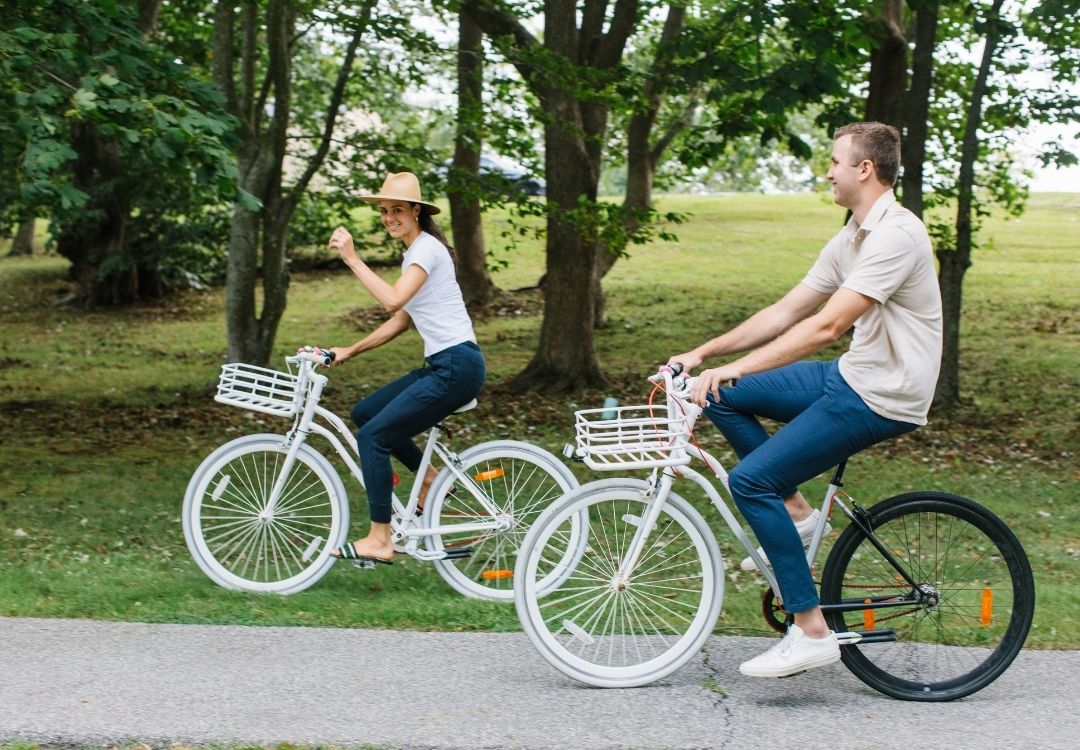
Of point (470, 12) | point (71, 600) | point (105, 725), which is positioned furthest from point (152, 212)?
point (105, 725)

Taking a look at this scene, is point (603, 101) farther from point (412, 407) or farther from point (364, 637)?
point (364, 637)

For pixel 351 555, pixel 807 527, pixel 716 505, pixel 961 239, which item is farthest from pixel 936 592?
pixel 961 239

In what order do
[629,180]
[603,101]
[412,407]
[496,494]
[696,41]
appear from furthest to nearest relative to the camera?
[629,180], [696,41], [603,101], [496,494], [412,407]

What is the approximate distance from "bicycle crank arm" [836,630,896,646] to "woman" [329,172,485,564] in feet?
7.16

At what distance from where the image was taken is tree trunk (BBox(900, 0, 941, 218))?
514 inches

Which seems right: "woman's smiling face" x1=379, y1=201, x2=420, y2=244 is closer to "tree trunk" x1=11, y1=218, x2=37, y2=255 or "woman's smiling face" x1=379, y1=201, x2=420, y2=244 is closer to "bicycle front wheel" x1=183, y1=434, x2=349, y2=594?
"bicycle front wheel" x1=183, y1=434, x2=349, y2=594

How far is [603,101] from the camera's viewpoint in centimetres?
1169

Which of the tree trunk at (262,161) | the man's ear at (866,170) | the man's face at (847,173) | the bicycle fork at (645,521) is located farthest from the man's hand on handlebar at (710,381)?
the tree trunk at (262,161)

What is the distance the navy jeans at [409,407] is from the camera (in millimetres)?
6164

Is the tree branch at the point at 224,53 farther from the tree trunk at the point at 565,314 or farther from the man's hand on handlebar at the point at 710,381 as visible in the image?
the man's hand on handlebar at the point at 710,381

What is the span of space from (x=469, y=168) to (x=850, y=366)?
13.2 m

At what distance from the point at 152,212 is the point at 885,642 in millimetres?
19022

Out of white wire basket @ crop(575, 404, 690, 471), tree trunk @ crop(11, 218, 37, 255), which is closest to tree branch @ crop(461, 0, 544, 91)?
white wire basket @ crop(575, 404, 690, 471)

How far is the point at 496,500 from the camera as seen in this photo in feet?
21.6
